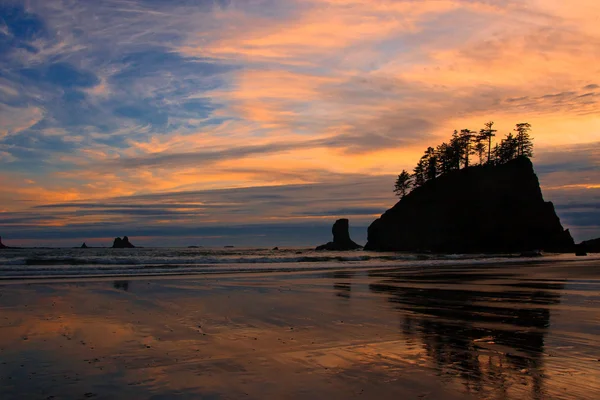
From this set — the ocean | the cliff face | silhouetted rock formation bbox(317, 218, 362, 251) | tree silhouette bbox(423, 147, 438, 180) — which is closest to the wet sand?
the ocean

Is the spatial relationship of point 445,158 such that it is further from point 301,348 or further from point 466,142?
point 301,348

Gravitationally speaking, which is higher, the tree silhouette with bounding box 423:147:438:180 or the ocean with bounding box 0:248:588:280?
the tree silhouette with bounding box 423:147:438:180

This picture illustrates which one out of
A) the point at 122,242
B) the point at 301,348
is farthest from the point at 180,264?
the point at 122,242

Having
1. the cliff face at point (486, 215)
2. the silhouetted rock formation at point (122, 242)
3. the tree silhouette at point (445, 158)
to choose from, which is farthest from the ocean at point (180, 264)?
the silhouetted rock formation at point (122, 242)

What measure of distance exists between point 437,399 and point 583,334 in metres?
6.15

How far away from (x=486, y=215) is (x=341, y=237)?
165 feet

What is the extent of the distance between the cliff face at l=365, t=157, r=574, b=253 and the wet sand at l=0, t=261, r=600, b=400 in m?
72.0

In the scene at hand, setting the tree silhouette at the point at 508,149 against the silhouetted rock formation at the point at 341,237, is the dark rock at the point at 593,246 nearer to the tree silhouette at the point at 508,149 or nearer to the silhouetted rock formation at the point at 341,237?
the tree silhouette at the point at 508,149

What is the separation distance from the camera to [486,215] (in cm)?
8594

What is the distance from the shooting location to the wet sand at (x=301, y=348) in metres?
6.41

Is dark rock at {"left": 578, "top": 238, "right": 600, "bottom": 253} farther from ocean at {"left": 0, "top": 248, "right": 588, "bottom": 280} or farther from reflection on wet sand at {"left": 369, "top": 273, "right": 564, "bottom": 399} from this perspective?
reflection on wet sand at {"left": 369, "top": 273, "right": 564, "bottom": 399}

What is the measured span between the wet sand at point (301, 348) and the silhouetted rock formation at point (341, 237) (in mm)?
111832

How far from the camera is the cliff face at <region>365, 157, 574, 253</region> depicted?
3275 inches

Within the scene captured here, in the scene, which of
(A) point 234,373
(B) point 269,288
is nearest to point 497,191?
(B) point 269,288
